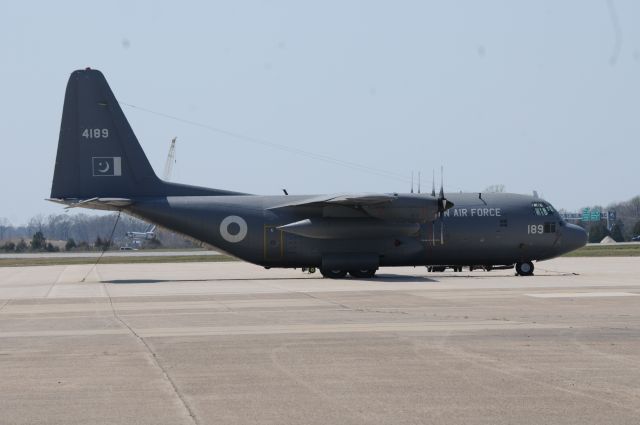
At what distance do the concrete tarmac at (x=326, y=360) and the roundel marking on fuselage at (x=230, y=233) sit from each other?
11626 mm

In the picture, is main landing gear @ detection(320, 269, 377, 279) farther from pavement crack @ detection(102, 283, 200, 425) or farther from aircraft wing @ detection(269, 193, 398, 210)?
pavement crack @ detection(102, 283, 200, 425)

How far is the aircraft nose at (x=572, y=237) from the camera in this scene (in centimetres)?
4122

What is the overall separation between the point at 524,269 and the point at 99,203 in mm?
19936

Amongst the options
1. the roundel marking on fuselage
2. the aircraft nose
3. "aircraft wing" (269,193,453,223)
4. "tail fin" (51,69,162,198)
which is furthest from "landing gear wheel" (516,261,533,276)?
"tail fin" (51,69,162,198)

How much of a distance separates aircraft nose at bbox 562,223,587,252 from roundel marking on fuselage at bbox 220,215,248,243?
1507cm

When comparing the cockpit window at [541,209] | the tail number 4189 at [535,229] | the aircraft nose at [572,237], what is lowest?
the aircraft nose at [572,237]

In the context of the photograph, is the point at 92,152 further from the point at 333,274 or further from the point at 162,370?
the point at 162,370

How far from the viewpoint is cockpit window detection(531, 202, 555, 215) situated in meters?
41.1

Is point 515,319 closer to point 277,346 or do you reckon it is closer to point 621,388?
point 277,346

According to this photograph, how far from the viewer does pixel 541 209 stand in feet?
135

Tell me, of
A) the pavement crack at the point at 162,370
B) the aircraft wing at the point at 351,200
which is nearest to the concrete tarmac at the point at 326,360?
the pavement crack at the point at 162,370

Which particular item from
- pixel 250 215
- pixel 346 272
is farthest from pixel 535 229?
pixel 250 215

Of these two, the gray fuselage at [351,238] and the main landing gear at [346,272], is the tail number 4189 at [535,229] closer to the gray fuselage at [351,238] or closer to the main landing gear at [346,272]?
the gray fuselage at [351,238]

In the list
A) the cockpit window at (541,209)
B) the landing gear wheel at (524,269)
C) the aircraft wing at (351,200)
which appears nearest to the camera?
the aircraft wing at (351,200)
